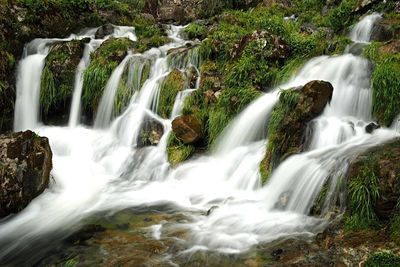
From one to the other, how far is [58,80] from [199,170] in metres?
5.35

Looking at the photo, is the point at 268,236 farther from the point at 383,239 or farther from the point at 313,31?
the point at 313,31

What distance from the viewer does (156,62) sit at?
35.7 feet

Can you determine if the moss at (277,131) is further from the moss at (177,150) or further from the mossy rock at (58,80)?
the mossy rock at (58,80)

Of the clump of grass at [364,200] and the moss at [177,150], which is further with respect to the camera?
the moss at [177,150]

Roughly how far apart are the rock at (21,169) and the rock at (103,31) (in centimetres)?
652

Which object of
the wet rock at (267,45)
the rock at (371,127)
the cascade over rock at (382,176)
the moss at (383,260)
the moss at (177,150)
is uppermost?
the wet rock at (267,45)

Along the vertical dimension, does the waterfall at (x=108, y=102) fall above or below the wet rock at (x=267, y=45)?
below

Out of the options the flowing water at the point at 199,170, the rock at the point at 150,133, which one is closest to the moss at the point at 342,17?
the flowing water at the point at 199,170

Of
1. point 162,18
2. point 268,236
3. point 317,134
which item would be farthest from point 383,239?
point 162,18

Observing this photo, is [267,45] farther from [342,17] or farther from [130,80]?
[342,17]

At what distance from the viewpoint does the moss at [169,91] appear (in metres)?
9.73

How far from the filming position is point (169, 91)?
32.5ft

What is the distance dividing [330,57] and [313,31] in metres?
3.33

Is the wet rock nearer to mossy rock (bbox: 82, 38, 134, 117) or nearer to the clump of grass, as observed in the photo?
mossy rock (bbox: 82, 38, 134, 117)
